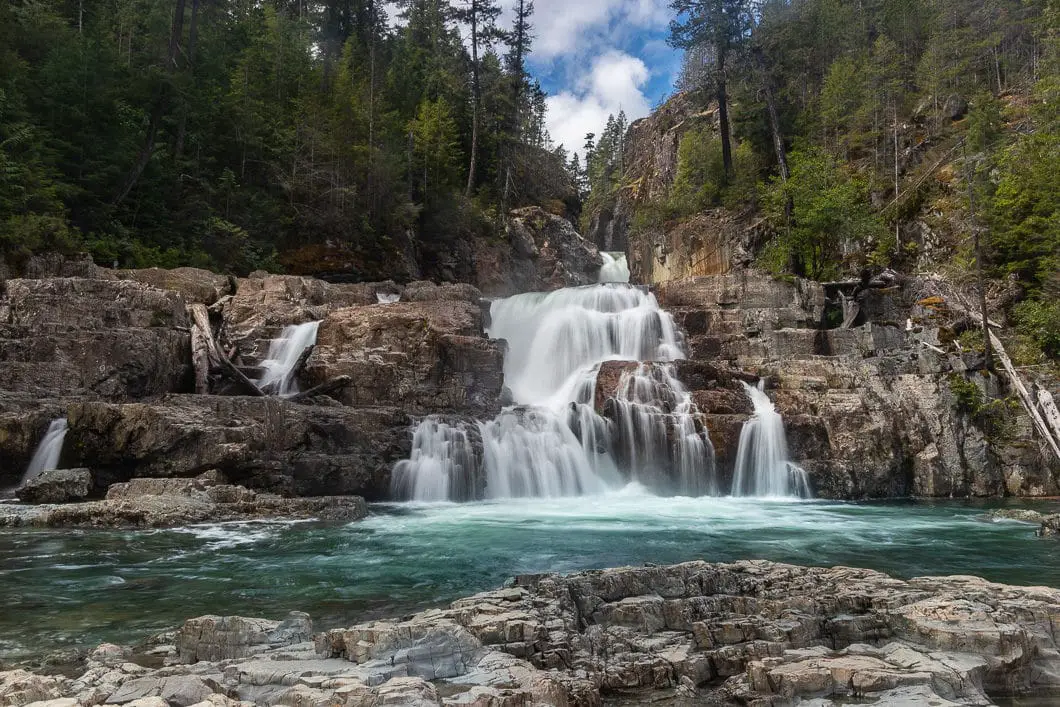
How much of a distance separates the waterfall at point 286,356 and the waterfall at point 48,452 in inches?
217

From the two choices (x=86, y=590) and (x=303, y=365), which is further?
(x=303, y=365)

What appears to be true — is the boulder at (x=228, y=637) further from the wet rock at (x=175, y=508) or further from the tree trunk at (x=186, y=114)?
the tree trunk at (x=186, y=114)

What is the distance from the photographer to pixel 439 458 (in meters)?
16.3

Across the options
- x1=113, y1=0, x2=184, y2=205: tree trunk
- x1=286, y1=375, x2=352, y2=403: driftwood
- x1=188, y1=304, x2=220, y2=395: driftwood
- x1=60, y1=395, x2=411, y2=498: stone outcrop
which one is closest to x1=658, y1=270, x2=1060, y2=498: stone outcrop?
x1=60, y1=395, x2=411, y2=498: stone outcrop

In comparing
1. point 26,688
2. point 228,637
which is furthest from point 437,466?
point 26,688

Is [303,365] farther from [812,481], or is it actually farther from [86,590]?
[812,481]

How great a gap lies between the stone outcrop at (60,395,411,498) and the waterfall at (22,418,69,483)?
0.22 m

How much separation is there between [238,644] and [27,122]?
1000 inches

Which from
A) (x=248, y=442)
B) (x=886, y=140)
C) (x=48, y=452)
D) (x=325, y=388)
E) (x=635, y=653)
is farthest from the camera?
(x=886, y=140)

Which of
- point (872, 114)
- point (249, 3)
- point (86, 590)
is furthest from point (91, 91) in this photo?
point (872, 114)

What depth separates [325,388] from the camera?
17.8 m

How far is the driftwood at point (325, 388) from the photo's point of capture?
56.3 ft

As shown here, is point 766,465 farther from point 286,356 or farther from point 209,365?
point 209,365

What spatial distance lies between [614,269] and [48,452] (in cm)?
3585
